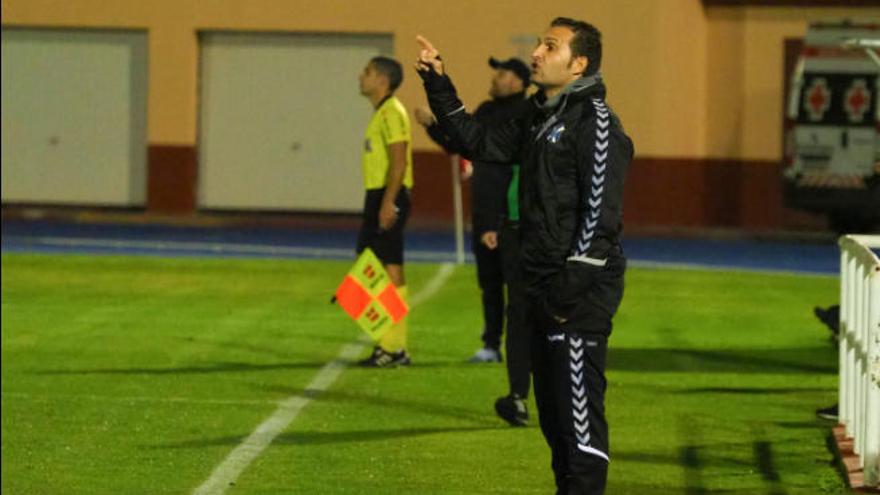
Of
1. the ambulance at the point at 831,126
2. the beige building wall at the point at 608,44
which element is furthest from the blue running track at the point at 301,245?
the beige building wall at the point at 608,44

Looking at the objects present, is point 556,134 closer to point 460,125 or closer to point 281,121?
point 460,125

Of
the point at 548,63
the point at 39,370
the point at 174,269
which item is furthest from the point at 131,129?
the point at 548,63

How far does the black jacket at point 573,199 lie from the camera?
335 inches

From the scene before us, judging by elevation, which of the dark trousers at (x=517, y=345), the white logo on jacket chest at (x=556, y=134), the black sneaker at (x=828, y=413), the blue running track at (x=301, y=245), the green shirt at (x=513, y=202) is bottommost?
the blue running track at (x=301, y=245)

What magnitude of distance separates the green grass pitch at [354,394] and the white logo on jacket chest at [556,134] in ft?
8.12

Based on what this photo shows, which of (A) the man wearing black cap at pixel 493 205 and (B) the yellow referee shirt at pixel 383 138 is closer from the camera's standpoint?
(A) the man wearing black cap at pixel 493 205

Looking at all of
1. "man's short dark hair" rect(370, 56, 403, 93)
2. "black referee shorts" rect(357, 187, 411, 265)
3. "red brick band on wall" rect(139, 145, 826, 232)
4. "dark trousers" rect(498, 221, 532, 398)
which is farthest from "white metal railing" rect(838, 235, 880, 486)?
"red brick band on wall" rect(139, 145, 826, 232)

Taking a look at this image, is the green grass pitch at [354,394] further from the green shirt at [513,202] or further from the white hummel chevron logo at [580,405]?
the white hummel chevron logo at [580,405]

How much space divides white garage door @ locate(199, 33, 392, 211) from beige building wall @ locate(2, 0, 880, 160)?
316mm

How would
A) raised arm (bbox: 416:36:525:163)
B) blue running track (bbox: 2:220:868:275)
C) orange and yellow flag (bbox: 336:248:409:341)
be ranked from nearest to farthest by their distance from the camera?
raised arm (bbox: 416:36:525:163) < orange and yellow flag (bbox: 336:248:409:341) < blue running track (bbox: 2:220:868:275)

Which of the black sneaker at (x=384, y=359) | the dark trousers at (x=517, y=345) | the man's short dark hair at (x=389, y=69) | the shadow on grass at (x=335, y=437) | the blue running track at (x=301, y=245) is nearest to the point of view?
the shadow on grass at (x=335, y=437)

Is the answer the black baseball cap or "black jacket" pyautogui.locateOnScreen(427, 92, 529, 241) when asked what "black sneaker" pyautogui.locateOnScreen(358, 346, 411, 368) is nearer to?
"black jacket" pyautogui.locateOnScreen(427, 92, 529, 241)

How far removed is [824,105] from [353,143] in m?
7.04

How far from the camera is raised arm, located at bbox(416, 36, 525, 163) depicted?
351 inches
